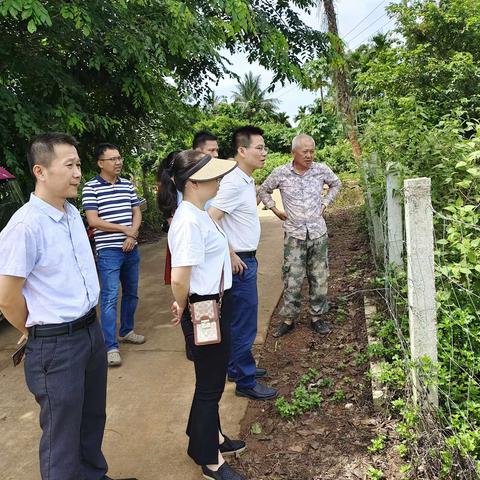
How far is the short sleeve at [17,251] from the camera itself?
73.6 inches

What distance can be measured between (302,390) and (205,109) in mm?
6293

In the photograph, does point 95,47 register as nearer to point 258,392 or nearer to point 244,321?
point 244,321

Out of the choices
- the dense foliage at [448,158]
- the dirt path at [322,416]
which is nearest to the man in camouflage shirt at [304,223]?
the dirt path at [322,416]

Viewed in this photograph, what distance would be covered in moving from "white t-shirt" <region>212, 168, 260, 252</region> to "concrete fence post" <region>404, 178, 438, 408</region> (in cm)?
125

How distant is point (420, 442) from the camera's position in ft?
7.78

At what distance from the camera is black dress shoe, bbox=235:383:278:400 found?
3.28m

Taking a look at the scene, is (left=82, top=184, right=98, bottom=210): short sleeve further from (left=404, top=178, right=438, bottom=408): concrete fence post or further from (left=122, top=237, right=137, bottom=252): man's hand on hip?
(left=404, top=178, right=438, bottom=408): concrete fence post

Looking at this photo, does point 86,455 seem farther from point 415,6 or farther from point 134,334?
point 415,6

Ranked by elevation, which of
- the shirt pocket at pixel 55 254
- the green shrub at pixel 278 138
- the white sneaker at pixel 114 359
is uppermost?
the green shrub at pixel 278 138

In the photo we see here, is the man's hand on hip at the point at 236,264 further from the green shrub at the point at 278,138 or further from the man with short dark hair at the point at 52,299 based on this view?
the green shrub at the point at 278,138

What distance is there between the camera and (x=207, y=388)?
240 centimetres

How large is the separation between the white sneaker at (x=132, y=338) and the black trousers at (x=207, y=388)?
1981 mm

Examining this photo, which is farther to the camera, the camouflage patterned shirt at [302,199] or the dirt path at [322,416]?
the camouflage patterned shirt at [302,199]

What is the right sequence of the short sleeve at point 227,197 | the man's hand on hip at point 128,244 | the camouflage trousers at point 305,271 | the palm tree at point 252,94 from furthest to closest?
the palm tree at point 252,94, the camouflage trousers at point 305,271, the man's hand on hip at point 128,244, the short sleeve at point 227,197
